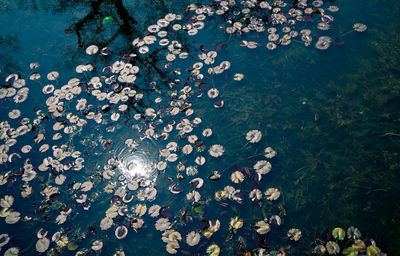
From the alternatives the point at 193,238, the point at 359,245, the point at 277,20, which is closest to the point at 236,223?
the point at 193,238

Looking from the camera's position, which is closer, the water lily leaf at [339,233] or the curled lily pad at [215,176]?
the water lily leaf at [339,233]

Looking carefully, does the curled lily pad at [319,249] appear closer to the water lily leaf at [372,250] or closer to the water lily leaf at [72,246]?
the water lily leaf at [372,250]

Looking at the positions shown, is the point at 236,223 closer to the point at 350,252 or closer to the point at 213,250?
the point at 213,250

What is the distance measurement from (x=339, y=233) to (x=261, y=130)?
122 centimetres

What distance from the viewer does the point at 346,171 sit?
248 centimetres

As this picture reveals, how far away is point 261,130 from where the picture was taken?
2.83m

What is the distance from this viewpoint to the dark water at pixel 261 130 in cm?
231

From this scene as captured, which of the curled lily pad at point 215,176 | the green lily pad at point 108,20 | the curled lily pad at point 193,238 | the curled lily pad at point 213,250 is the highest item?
the green lily pad at point 108,20

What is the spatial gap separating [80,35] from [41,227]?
2868 mm

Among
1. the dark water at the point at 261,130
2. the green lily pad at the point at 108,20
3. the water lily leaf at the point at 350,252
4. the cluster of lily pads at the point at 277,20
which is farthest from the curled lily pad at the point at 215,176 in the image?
the green lily pad at the point at 108,20

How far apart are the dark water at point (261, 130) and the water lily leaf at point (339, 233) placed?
7 cm

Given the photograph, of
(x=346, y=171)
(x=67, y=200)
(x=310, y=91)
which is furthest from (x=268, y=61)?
(x=67, y=200)

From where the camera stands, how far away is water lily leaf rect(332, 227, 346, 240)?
2107mm

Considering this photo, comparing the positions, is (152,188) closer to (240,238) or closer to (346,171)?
(240,238)
